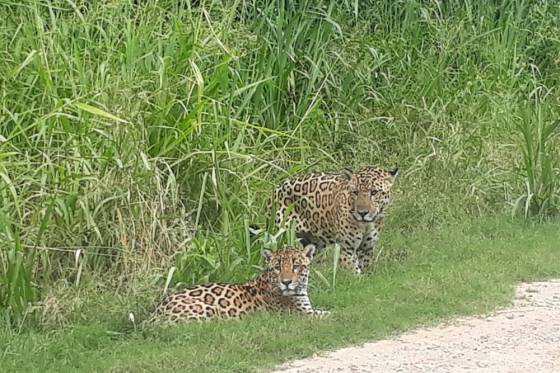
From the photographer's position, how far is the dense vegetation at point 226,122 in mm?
8172

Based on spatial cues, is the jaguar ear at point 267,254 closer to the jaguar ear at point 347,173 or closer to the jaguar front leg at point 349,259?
the jaguar front leg at point 349,259

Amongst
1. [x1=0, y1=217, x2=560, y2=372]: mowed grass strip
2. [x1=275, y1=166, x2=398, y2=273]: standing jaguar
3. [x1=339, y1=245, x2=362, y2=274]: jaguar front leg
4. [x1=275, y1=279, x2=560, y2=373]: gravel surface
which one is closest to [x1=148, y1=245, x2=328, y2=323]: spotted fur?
[x1=0, y1=217, x2=560, y2=372]: mowed grass strip

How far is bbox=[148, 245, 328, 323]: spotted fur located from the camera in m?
7.64

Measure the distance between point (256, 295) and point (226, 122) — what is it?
1864mm

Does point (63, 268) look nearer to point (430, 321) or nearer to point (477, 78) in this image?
point (430, 321)

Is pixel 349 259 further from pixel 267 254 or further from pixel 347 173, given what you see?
pixel 267 254

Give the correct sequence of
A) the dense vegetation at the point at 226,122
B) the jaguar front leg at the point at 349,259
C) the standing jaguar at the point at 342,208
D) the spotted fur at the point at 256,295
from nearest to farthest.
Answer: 1. the spotted fur at the point at 256,295
2. the dense vegetation at the point at 226,122
3. the jaguar front leg at the point at 349,259
4. the standing jaguar at the point at 342,208

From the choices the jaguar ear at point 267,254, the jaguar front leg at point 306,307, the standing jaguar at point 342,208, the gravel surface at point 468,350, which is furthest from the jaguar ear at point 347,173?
the gravel surface at point 468,350

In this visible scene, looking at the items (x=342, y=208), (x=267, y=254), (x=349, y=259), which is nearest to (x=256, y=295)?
(x=267, y=254)

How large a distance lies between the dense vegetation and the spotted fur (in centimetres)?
42

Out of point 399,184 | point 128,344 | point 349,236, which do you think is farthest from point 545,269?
point 128,344

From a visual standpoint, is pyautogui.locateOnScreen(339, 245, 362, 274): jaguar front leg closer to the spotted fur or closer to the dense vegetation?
the dense vegetation

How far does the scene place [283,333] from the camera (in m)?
7.30

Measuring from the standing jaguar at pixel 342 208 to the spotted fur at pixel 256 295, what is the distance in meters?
1.24
